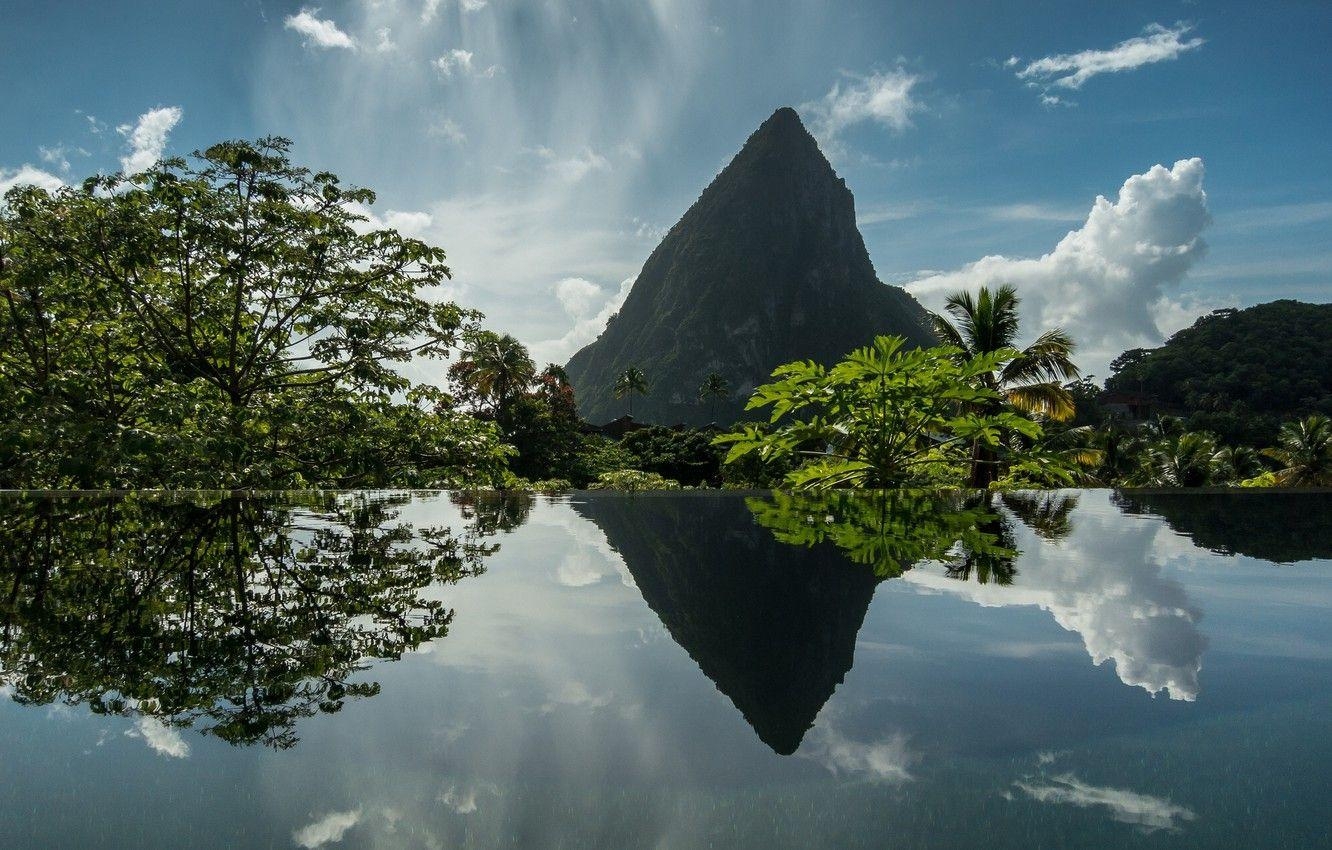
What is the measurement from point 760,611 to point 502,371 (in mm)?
41697

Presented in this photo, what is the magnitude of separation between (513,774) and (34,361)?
381 inches

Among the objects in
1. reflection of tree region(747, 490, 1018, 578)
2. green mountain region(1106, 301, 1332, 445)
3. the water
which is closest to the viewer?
the water

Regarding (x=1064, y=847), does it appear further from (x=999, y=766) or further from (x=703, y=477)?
(x=703, y=477)

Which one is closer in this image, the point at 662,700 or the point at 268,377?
the point at 662,700

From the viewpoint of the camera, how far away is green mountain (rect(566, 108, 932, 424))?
577 feet

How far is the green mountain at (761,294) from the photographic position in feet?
577

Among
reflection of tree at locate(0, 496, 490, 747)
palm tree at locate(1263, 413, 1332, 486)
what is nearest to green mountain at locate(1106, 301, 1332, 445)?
palm tree at locate(1263, 413, 1332, 486)

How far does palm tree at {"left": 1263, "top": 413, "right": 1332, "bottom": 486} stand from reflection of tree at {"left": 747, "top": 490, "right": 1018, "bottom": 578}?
35.8m

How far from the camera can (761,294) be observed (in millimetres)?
180875

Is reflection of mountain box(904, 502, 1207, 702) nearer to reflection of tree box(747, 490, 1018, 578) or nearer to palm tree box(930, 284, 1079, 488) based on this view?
reflection of tree box(747, 490, 1018, 578)

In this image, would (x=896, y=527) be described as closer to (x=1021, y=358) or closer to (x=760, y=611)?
Answer: (x=760, y=611)

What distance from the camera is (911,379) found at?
400 cm

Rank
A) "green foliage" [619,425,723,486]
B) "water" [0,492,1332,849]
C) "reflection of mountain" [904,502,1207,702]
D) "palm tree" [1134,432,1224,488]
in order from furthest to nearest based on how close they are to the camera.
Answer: "green foliage" [619,425,723,486] → "palm tree" [1134,432,1224,488] → "reflection of mountain" [904,502,1207,702] → "water" [0,492,1332,849]

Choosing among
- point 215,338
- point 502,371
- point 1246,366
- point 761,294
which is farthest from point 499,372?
point 761,294
